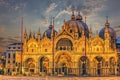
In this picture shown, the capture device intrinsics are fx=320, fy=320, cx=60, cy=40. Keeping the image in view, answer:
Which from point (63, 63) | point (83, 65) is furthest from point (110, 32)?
point (63, 63)

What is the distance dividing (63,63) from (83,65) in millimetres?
1642

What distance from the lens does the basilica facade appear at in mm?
24391

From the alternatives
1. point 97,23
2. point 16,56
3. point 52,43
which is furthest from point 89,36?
point 16,56

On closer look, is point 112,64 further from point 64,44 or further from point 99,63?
point 64,44

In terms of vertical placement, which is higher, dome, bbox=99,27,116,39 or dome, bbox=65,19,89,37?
dome, bbox=65,19,89,37

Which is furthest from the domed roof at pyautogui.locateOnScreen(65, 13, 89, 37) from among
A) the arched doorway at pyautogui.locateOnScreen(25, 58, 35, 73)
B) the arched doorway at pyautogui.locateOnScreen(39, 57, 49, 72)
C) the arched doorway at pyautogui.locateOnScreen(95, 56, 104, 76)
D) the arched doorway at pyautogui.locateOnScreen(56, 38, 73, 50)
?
the arched doorway at pyautogui.locateOnScreen(25, 58, 35, 73)

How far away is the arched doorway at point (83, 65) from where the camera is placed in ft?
81.1

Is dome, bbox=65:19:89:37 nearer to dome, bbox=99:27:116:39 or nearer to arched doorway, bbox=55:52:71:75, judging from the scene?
dome, bbox=99:27:116:39

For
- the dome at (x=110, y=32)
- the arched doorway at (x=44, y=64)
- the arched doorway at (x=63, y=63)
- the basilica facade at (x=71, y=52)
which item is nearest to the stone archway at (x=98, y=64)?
the basilica facade at (x=71, y=52)

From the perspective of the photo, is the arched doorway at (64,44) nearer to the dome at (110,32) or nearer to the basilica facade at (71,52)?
the basilica facade at (71,52)

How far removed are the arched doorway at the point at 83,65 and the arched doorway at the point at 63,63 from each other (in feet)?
3.11

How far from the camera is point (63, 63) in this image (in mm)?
25453

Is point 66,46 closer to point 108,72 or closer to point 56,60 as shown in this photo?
point 56,60

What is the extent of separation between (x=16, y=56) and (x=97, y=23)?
767 centimetres
